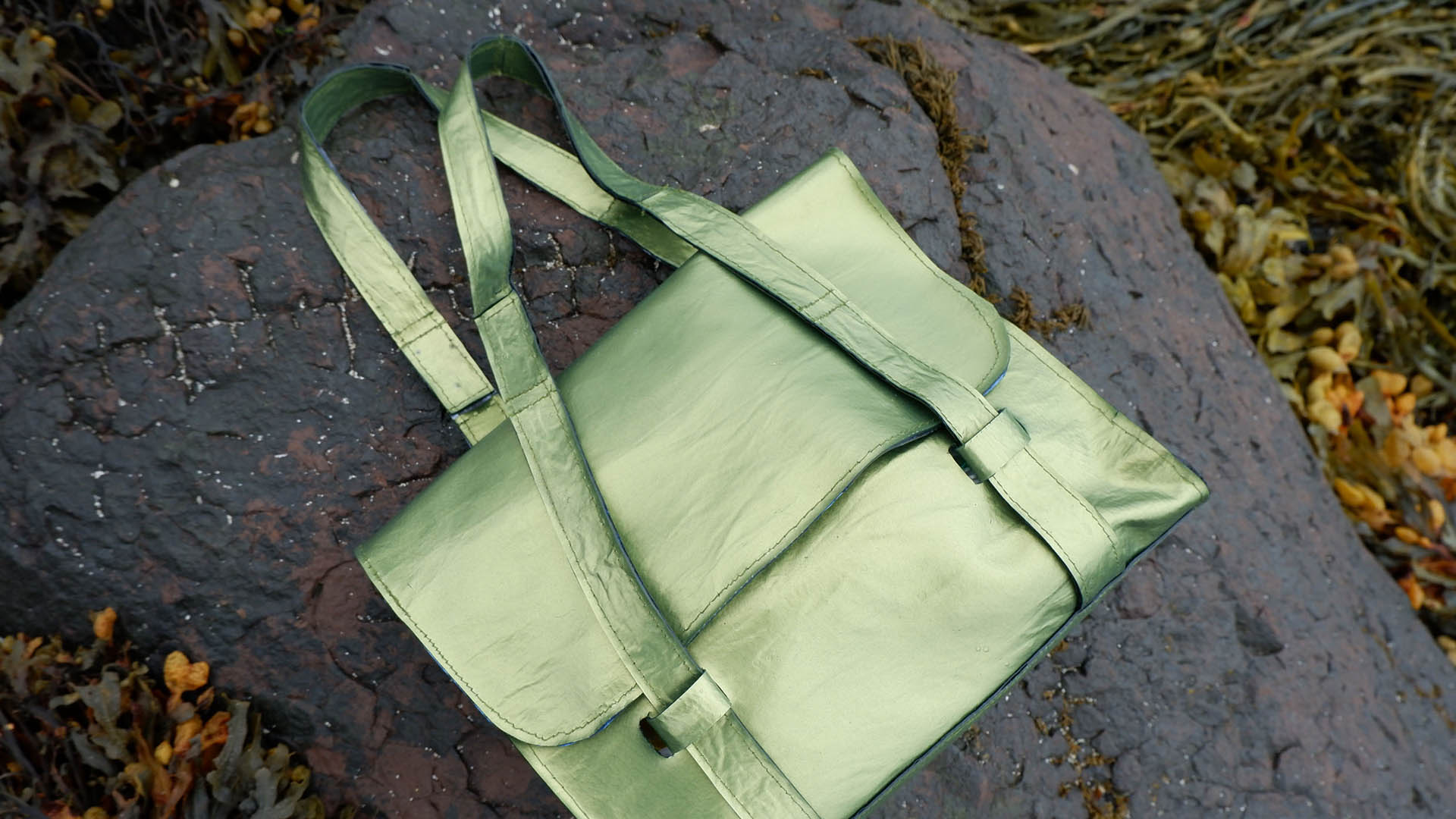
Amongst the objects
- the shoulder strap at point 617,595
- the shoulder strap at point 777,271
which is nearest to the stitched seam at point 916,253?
the shoulder strap at point 777,271

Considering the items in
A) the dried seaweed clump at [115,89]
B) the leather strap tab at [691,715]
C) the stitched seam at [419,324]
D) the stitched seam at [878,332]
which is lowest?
the leather strap tab at [691,715]

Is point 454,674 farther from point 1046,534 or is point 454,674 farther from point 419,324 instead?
point 1046,534

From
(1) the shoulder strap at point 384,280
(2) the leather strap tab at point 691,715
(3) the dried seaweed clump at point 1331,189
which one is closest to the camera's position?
(2) the leather strap tab at point 691,715

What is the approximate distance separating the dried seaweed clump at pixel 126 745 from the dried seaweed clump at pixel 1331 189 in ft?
8.79

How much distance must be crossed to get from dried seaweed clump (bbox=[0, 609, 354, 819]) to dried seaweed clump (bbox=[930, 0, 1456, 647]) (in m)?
2.68

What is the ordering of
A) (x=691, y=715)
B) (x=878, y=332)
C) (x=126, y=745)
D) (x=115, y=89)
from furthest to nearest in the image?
(x=115, y=89), (x=126, y=745), (x=878, y=332), (x=691, y=715)

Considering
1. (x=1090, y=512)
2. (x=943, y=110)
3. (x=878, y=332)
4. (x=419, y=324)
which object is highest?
(x=419, y=324)

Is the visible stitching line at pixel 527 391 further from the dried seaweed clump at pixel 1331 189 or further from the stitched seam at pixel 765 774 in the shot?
the dried seaweed clump at pixel 1331 189

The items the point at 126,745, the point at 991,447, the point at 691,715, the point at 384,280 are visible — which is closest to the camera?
the point at 691,715

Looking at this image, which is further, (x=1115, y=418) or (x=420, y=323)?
(x=420, y=323)

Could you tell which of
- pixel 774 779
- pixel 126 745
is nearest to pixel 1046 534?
pixel 774 779

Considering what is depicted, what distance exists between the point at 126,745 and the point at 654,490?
105cm

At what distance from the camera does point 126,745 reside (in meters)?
1.47

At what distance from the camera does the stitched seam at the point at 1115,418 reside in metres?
1.38
